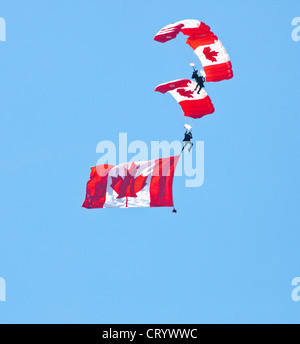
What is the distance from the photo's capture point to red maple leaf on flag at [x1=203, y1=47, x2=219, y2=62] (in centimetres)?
5378

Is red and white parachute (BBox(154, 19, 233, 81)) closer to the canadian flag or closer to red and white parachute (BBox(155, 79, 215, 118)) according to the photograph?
red and white parachute (BBox(155, 79, 215, 118))

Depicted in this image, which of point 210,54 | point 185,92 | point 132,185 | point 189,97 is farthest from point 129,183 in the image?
point 210,54

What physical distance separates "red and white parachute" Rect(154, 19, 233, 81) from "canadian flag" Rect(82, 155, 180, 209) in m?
6.34

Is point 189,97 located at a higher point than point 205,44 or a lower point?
lower

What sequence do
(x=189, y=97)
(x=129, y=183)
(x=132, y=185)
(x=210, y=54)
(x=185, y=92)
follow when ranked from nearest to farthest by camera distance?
(x=210, y=54), (x=185, y=92), (x=189, y=97), (x=132, y=185), (x=129, y=183)

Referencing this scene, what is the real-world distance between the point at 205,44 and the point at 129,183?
9344 mm

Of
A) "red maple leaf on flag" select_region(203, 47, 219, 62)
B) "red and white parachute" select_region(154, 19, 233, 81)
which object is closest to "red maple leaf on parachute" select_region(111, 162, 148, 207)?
"red and white parachute" select_region(154, 19, 233, 81)

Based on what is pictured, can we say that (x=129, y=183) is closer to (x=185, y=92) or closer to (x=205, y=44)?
(x=185, y=92)

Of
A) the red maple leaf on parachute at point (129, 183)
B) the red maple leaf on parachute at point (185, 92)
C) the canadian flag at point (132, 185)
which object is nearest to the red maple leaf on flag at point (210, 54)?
the red maple leaf on parachute at point (185, 92)

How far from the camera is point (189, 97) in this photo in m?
57.0

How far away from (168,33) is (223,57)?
3316 millimetres

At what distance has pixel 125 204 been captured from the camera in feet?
189
